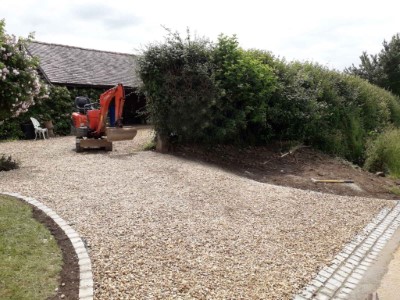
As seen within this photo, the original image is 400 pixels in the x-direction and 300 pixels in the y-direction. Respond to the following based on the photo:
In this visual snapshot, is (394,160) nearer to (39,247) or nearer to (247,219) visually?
(247,219)

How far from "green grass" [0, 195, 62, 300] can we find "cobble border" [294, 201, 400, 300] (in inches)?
101

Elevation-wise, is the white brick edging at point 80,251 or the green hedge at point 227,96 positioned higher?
the green hedge at point 227,96

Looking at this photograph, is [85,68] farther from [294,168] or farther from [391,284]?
[391,284]

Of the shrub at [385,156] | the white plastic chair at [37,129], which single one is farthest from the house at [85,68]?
the shrub at [385,156]

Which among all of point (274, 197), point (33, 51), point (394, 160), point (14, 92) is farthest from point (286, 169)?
point (33, 51)

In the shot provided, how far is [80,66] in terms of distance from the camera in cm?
2034

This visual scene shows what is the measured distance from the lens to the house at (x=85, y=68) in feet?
60.7

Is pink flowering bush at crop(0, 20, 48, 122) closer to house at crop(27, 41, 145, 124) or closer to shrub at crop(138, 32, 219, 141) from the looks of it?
shrub at crop(138, 32, 219, 141)

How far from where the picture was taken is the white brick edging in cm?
352

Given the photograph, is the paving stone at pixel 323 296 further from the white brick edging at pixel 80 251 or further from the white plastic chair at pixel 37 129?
the white plastic chair at pixel 37 129

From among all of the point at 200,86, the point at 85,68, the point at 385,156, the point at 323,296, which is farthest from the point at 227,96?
the point at 85,68

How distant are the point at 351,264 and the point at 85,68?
18.8m

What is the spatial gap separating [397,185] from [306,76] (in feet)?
17.5

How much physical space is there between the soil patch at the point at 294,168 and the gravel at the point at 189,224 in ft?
2.66
